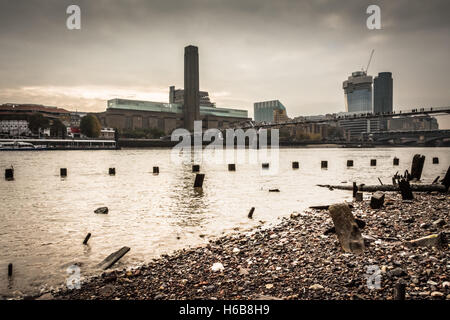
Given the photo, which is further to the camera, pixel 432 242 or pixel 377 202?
pixel 377 202

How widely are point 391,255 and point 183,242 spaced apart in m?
5.51

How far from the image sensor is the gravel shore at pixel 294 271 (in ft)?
17.6

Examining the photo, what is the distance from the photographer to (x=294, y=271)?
6.23m

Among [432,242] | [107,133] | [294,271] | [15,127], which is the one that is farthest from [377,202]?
[107,133]

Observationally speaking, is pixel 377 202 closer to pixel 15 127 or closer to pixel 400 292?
pixel 400 292

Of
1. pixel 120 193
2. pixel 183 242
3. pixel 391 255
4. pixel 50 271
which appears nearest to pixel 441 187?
pixel 391 255

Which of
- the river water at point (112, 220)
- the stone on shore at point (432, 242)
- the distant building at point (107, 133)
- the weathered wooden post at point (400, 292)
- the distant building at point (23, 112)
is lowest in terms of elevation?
the river water at point (112, 220)

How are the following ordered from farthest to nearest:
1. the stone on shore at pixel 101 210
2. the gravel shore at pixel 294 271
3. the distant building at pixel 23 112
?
the distant building at pixel 23 112 → the stone on shore at pixel 101 210 → the gravel shore at pixel 294 271

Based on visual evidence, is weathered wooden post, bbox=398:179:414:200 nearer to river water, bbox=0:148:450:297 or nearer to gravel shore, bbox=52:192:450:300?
river water, bbox=0:148:450:297

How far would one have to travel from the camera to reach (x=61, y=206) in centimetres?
1577

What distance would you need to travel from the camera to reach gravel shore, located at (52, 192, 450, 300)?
5.38 meters

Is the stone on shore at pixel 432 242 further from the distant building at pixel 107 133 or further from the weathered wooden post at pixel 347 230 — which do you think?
the distant building at pixel 107 133

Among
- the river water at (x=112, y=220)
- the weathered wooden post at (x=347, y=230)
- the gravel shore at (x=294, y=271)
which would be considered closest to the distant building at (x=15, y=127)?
the river water at (x=112, y=220)

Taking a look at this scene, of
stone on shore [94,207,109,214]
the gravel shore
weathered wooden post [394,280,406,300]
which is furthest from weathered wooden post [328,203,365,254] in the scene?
stone on shore [94,207,109,214]
